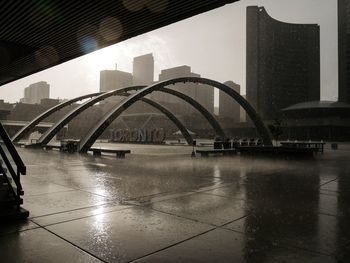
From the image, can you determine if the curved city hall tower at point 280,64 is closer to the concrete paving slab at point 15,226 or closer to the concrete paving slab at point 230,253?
the concrete paving slab at point 230,253

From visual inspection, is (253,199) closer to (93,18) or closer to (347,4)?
(93,18)

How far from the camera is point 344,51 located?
12606cm

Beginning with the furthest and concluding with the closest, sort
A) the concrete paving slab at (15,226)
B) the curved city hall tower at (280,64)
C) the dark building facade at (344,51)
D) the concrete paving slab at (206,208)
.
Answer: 1. the curved city hall tower at (280,64)
2. the dark building facade at (344,51)
3. the concrete paving slab at (206,208)
4. the concrete paving slab at (15,226)

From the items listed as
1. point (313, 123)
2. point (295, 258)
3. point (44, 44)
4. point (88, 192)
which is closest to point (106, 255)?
point (295, 258)

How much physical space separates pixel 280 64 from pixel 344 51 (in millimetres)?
25623

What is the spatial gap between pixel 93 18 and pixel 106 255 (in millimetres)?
6434

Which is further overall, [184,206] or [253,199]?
[253,199]

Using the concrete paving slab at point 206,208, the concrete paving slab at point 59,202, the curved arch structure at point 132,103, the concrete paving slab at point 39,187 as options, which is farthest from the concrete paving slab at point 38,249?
the curved arch structure at point 132,103

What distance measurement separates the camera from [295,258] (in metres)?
4.16

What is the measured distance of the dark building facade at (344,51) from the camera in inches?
4865

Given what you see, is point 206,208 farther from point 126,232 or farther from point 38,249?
point 38,249

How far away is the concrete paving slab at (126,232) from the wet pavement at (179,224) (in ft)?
0.05

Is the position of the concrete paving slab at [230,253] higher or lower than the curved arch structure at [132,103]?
lower

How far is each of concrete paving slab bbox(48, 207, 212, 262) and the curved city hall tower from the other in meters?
136
